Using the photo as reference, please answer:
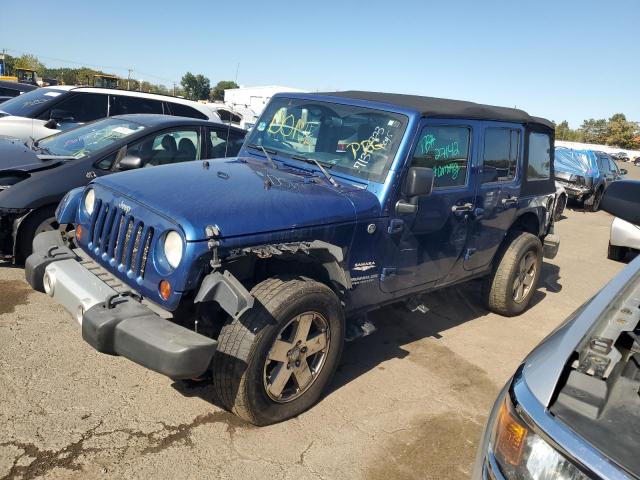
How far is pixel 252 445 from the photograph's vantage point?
296cm

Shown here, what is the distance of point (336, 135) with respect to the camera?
3930 mm

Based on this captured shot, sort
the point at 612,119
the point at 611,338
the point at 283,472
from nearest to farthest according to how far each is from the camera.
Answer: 1. the point at 611,338
2. the point at 283,472
3. the point at 612,119

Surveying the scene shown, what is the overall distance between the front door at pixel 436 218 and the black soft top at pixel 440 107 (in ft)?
0.25

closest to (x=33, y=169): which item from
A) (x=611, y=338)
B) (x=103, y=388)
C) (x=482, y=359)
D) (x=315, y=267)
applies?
(x=103, y=388)

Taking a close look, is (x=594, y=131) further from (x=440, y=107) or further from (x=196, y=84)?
(x=440, y=107)

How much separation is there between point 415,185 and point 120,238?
1905 mm

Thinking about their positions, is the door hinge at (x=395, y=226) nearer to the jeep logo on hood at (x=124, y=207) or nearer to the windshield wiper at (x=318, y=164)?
the windshield wiper at (x=318, y=164)

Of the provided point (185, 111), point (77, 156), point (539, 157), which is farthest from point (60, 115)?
point (539, 157)

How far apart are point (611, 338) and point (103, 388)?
2874mm

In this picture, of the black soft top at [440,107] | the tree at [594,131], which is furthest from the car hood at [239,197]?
the tree at [594,131]

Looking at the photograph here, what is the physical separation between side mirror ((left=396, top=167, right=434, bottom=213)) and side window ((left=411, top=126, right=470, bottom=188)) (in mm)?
245

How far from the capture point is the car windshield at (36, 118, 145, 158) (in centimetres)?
547

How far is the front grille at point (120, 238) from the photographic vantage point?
116 inches

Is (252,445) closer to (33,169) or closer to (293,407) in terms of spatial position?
(293,407)
